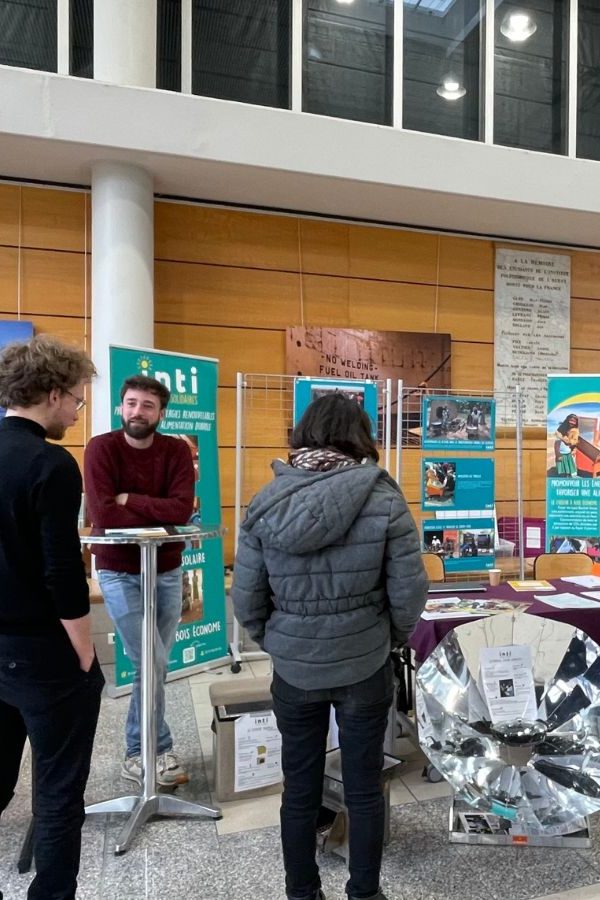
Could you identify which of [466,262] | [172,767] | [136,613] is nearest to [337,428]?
[136,613]

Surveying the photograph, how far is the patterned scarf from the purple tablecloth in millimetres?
936

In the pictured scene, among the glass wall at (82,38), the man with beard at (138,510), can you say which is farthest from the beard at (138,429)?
the glass wall at (82,38)

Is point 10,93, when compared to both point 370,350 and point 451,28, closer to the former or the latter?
point 370,350

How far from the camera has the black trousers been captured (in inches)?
54.6

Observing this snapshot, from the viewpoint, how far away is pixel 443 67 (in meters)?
4.77

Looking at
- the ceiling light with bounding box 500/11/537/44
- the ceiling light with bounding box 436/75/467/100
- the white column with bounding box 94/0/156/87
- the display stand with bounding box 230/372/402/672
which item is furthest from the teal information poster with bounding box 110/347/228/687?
the ceiling light with bounding box 500/11/537/44

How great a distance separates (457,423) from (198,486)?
1.79 m

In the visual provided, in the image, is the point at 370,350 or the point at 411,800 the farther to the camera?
the point at 370,350

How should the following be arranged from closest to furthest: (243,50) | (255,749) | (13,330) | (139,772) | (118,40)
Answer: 1. (255,749)
2. (139,772)
3. (118,40)
4. (13,330)
5. (243,50)

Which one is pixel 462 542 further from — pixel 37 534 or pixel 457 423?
pixel 37 534

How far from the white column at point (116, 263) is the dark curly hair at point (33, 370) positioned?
241 centimetres

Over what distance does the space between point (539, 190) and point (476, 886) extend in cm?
430

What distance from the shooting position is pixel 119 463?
2.30m

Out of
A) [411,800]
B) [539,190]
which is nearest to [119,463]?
[411,800]
